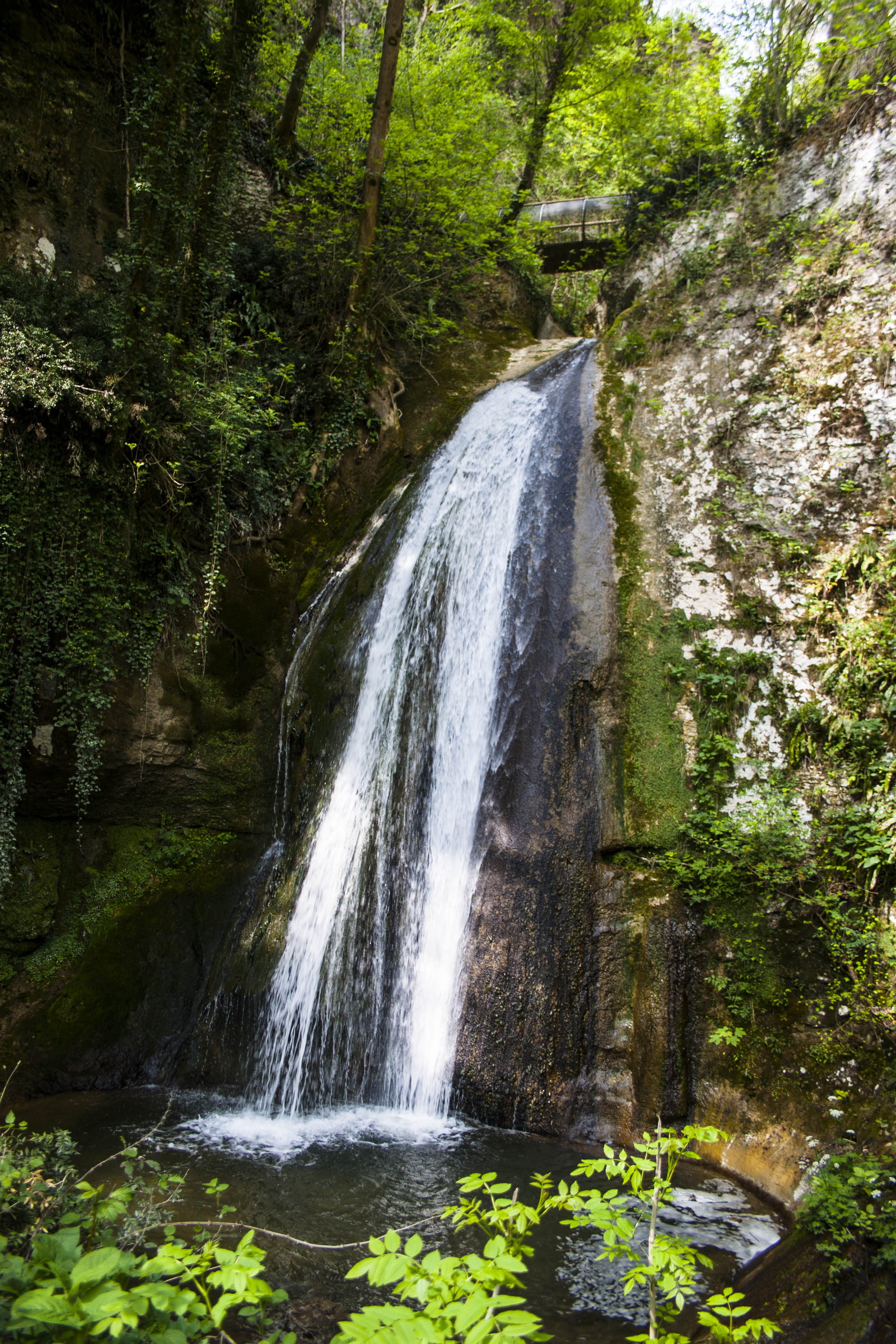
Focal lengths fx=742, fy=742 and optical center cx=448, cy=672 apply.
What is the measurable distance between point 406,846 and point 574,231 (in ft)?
43.4

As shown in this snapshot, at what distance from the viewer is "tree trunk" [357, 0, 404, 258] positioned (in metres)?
8.75

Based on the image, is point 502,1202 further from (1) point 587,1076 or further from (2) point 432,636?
(2) point 432,636

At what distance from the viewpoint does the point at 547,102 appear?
1321cm

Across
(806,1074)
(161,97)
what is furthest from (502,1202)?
(161,97)

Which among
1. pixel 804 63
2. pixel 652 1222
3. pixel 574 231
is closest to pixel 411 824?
pixel 652 1222

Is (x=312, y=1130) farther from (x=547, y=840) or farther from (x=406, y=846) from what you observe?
(x=547, y=840)

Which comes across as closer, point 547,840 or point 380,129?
point 547,840

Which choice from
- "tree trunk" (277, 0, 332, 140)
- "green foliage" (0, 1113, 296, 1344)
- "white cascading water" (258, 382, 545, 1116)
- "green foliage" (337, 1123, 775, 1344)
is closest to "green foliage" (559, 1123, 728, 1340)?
"green foliage" (337, 1123, 775, 1344)

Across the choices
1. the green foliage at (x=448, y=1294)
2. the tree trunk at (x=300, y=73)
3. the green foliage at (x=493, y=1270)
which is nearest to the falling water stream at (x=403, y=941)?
the green foliage at (x=493, y=1270)

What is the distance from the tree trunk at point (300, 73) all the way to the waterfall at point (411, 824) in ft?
21.7

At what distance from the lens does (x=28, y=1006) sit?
20.1 ft

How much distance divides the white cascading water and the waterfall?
0.01 metres

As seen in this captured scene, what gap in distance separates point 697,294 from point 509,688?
19.4 ft

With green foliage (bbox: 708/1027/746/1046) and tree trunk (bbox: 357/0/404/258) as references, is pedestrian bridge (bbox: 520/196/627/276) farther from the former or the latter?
green foliage (bbox: 708/1027/746/1046)
